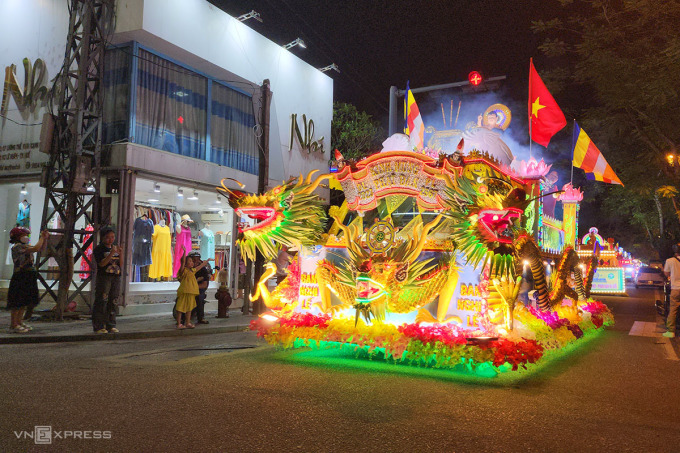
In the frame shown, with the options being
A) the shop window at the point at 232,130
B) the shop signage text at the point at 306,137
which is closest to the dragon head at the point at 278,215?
the shop window at the point at 232,130

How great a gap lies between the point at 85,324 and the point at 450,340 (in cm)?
867

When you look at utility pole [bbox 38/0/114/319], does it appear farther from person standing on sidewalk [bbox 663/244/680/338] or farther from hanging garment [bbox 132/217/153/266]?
person standing on sidewalk [bbox 663/244/680/338]

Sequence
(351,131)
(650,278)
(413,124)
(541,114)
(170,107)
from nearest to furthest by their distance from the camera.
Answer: (541,114), (413,124), (170,107), (351,131), (650,278)

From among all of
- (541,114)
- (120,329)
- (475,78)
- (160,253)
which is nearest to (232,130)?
(160,253)

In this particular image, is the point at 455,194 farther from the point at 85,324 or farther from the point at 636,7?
the point at 85,324

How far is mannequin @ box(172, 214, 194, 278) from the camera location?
1670cm

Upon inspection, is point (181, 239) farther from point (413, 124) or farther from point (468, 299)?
point (468, 299)

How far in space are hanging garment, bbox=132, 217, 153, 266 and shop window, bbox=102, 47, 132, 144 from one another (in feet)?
7.85

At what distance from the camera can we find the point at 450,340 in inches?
268

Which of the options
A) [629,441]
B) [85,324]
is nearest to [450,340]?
[629,441]

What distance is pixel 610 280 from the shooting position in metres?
23.8

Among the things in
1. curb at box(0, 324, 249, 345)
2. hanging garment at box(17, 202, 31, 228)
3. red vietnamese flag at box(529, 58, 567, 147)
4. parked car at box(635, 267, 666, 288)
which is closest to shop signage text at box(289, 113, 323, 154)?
hanging garment at box(17, 202, 31, 228)

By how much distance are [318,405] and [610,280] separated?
22.0 m

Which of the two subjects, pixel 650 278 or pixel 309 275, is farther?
pixel 650 278
